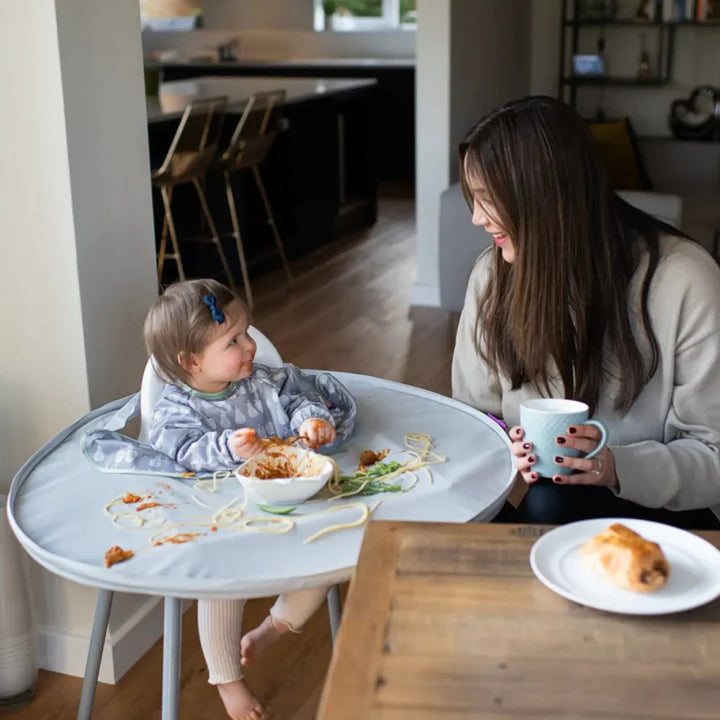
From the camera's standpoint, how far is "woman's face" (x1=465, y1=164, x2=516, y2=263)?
1716 millimetres

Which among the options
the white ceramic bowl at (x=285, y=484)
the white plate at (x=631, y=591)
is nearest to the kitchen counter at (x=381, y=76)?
the white ceramic bowl at (x=285, y=484)

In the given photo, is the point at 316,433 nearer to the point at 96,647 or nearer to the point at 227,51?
the point at 96,647

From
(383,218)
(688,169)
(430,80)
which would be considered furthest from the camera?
(383,218)

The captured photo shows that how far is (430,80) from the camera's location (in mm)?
4910

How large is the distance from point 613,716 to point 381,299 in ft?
14.7

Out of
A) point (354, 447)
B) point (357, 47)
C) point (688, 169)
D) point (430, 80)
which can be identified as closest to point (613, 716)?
point (354, 447)

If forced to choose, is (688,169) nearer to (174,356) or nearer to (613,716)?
(174,356)

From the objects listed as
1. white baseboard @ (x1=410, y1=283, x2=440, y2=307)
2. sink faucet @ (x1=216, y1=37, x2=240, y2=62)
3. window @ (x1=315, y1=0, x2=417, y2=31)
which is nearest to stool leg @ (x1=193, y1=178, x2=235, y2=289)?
white baseboard @ (x1=410, y1=283, x2=440, y2=307)

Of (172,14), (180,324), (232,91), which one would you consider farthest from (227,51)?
(180,324)

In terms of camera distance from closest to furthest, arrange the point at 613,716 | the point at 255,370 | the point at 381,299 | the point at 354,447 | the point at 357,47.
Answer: the point at 613,716 → the point at 354,447 → the point at 255,370 → the point at 381,299 → the point at 357,47

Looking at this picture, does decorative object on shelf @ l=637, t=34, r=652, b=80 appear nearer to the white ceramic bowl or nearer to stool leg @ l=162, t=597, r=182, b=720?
the white ceramic bowl

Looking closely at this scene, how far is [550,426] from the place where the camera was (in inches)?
58.3

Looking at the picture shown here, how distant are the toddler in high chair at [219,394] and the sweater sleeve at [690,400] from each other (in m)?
0.50

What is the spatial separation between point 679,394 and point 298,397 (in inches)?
23.8
